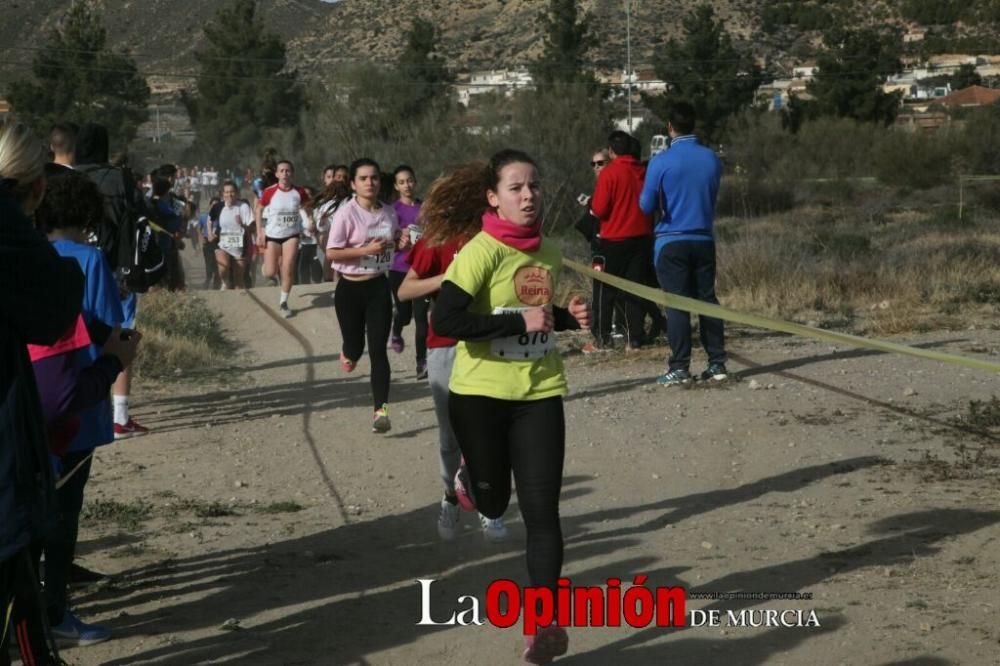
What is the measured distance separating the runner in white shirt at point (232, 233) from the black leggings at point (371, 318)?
1200 centimetres

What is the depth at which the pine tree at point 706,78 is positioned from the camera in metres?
66.6

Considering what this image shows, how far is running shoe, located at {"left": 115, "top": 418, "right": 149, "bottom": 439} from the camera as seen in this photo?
35.0ft

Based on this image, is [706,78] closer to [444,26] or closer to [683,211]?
[444,26]

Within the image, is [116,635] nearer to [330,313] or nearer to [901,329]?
[901,329]

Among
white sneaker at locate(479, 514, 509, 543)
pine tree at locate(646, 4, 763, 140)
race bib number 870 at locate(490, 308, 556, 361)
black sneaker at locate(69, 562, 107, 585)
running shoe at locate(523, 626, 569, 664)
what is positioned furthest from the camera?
pine tree at locate(646, 4, 763, 140)

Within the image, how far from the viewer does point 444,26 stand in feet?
365

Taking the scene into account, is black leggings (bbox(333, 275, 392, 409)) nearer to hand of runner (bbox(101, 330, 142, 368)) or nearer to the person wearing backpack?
the person wearing backpack

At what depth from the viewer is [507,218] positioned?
18.6ft

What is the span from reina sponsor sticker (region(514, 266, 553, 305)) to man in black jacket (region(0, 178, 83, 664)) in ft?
6.40

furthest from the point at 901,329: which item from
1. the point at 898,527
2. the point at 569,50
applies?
the point at 569,50

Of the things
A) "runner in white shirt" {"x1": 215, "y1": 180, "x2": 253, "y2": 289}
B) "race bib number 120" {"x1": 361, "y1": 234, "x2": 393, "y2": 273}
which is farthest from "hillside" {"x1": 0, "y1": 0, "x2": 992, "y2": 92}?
"race bib number 120" {"x1": 361, "y1": 234, "x2": 393, "y2": 273}

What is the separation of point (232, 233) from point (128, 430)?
11.6 m

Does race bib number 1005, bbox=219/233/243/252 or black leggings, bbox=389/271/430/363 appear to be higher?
black leggings, bbox=389/271/430/363

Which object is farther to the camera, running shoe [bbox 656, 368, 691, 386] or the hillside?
the hillside
